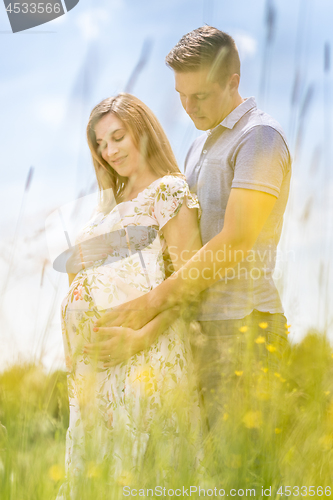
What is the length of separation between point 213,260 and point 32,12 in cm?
125

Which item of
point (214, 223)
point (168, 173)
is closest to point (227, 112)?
point (168, 173)

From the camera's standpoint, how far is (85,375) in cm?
160

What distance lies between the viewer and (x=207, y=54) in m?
1.82

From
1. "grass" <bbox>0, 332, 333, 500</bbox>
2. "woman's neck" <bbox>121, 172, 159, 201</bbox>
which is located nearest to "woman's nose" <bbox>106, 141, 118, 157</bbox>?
"woman's neck" <bbox>121, 172, 159, 201</bbox>

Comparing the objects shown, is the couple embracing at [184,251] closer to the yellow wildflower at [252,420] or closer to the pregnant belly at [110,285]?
the pregnant belly at [110,285]

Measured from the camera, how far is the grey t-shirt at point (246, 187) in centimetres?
162

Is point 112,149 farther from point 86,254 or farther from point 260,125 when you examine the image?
point 260,125

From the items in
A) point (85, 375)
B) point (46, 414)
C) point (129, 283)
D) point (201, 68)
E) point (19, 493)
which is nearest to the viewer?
point (19, 493)

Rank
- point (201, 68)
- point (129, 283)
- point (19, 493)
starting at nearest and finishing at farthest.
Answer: point (19, 493) < point (129, 283) < point (201, 68)

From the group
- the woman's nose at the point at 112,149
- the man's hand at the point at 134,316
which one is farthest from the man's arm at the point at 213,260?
the woman's nose at the point at 112,149

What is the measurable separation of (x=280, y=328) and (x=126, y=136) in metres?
1.09

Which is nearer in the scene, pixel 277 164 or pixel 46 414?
pixel 46 414

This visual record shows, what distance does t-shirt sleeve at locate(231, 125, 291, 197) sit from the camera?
1.59m

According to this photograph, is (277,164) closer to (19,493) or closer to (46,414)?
(46,414)
